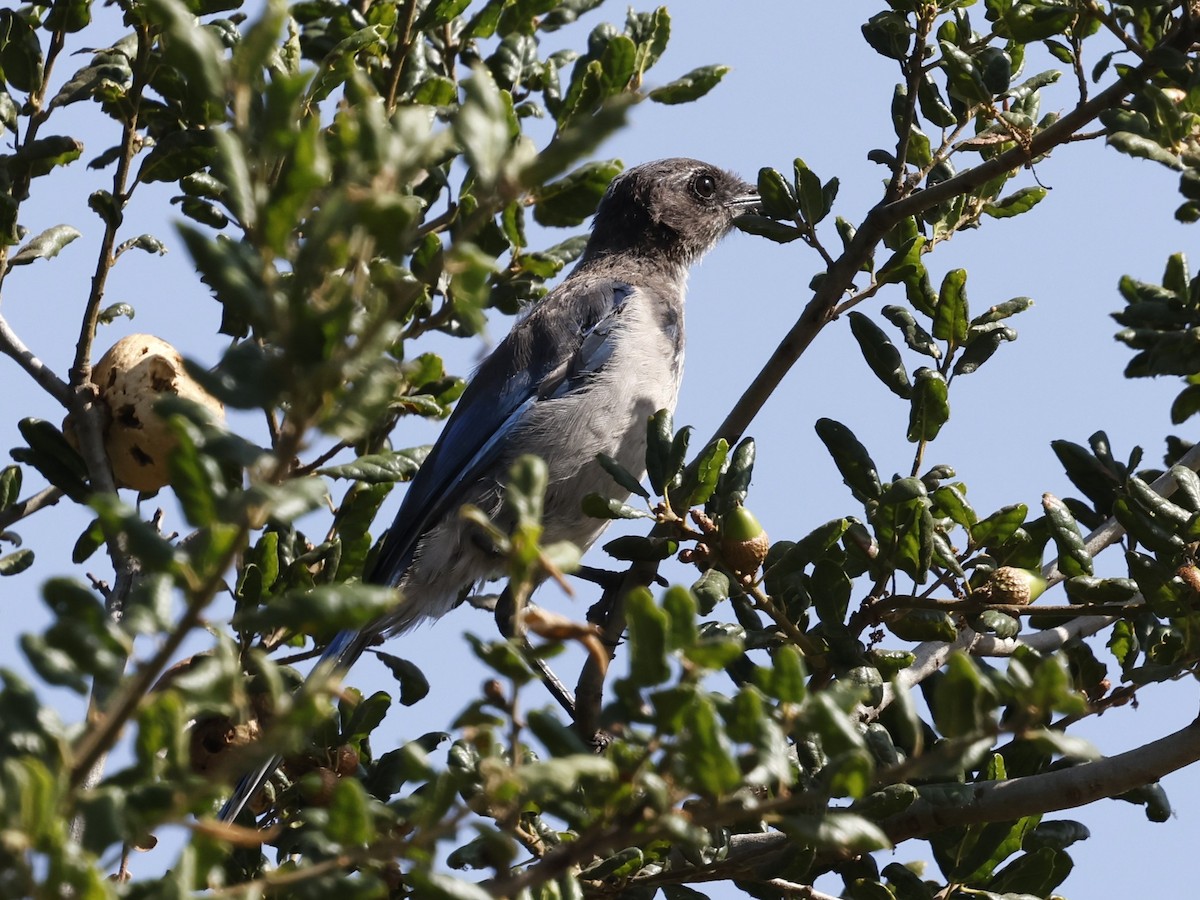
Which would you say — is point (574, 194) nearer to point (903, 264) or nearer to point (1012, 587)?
point (903, 264)

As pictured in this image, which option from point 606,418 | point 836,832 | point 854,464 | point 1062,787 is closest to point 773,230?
point 854,464

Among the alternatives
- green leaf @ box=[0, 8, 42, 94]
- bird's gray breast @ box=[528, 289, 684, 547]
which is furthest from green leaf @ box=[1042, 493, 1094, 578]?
green leaf @ box=[0, 8, 42, 94]

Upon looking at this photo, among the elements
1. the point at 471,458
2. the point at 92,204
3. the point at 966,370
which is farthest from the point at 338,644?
the point at 966,370

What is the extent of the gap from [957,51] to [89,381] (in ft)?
7.87

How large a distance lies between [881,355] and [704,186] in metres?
3.55

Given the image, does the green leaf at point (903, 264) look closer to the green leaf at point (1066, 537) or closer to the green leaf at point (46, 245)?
the green leaf at point (1066, 537)

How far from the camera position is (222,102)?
A: 1758mm

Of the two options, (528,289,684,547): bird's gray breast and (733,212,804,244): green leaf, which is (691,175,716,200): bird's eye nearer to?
(528,289,684,547): bird's gray breast

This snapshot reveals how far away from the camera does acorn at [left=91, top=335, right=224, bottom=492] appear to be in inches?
156

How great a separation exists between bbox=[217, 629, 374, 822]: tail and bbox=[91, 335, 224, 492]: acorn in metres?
0.71

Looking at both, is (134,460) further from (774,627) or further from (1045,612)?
(1045,612)

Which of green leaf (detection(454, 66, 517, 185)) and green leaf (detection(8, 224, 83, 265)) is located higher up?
green leaf (detection(8, 224, 83, 265))

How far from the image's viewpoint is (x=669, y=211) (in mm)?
6824

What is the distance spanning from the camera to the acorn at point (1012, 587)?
10.6ft
